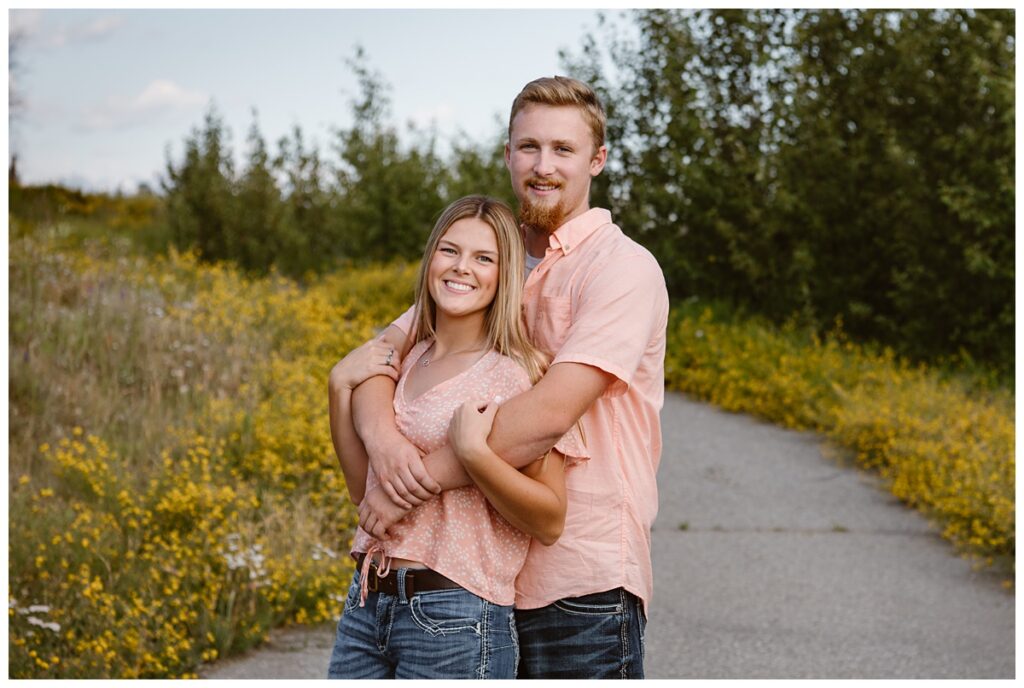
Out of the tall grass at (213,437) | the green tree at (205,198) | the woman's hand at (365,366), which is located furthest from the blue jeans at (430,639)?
the green tree at (205,198)

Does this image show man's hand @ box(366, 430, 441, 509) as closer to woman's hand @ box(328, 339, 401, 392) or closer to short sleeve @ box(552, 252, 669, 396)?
woman's hand @ box(328, 339, 401, 392)

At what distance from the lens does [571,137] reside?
95.3 inches

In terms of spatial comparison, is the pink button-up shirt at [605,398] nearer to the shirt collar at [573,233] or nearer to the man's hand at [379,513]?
the shirt collar at [573,233]

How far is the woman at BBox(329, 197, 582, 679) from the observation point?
7.18 feet

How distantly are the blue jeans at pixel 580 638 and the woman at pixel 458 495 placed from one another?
71 millimetres

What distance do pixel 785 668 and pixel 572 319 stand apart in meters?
3.09

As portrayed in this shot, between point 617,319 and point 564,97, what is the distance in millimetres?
525

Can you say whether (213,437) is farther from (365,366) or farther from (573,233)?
(573,233)

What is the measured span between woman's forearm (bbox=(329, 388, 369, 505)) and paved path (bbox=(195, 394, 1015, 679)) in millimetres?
2332

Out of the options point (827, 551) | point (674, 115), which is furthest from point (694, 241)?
point (827, 551)

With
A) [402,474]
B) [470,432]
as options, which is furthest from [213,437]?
[470,432]

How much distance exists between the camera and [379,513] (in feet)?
7.36

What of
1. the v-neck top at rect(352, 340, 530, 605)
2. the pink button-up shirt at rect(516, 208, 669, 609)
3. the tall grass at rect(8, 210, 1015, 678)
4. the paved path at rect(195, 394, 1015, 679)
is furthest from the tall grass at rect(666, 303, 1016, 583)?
the v-neck top at rect(352, 340, 530, 605)

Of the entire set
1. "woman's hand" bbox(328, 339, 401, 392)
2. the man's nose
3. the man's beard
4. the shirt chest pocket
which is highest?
the man's nose
